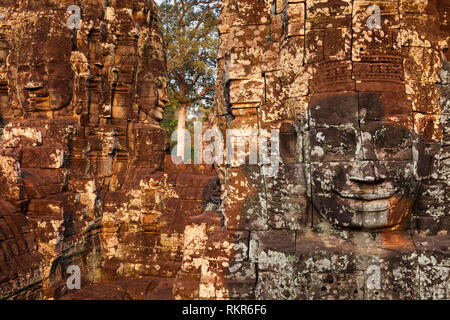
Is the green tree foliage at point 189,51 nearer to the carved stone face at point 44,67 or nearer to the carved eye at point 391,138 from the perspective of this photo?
the carved stone face at point 44,67

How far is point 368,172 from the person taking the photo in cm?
270

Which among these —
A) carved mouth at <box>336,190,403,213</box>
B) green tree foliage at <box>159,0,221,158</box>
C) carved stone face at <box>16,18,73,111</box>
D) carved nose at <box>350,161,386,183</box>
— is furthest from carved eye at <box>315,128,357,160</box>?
green tree foliage at <box>159,0,221,158</box>

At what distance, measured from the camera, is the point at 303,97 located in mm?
2973

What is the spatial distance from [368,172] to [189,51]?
49.5 feet

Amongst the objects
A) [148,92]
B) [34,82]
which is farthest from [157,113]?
[34,82]

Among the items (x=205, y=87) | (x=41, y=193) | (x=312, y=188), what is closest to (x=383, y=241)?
(x=312, y=188)

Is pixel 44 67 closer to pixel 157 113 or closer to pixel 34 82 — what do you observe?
pixel 34 82

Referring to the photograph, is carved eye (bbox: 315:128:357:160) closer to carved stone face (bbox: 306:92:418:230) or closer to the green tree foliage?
carved stone face (bbox: 306:92:418:230)

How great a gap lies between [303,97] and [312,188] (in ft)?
2.55

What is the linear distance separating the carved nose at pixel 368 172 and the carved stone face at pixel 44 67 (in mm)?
6858

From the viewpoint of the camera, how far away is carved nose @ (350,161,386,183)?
269cm

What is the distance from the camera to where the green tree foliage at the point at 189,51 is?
1663 centimetres

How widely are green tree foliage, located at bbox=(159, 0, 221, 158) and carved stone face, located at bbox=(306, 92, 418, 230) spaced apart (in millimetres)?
13965
